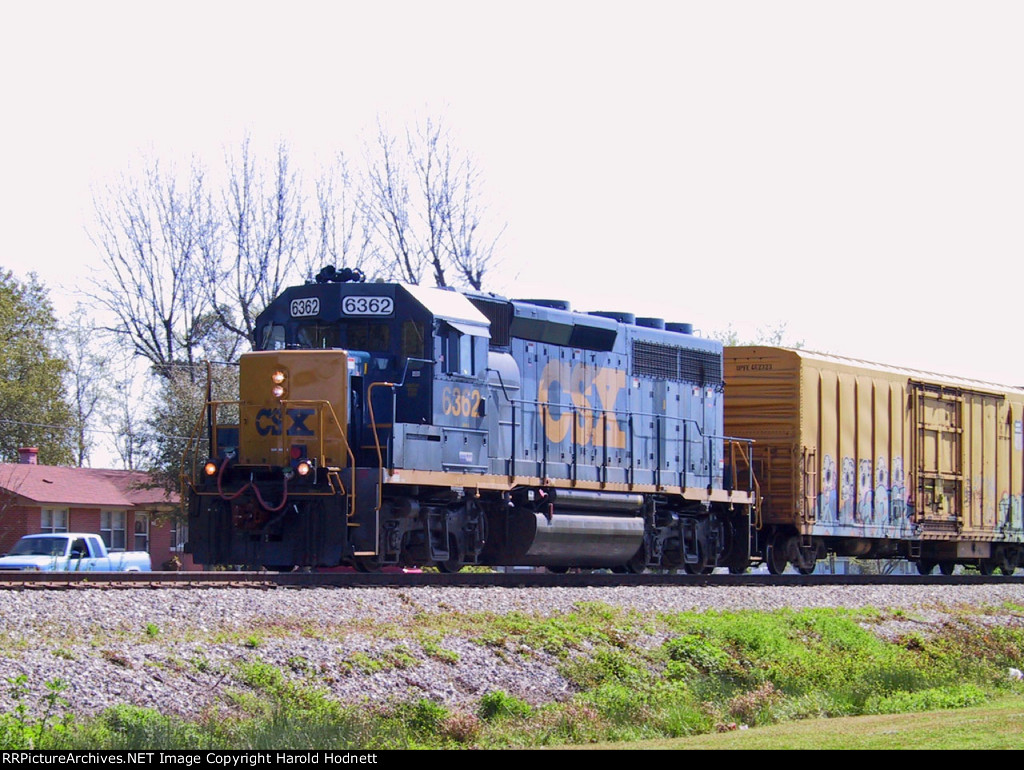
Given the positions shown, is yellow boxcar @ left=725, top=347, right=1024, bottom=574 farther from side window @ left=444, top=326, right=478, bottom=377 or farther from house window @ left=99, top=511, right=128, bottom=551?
house window @ left=99, top=511, right=128, bottom=551

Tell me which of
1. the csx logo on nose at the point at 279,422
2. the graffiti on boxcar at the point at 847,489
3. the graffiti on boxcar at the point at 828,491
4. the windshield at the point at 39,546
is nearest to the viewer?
the csx logo on nose at the point at 279,422

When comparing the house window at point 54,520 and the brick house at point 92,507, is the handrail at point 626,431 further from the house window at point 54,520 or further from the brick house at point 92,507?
the house window at point 54,520

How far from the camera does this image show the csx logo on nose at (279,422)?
1622 cm

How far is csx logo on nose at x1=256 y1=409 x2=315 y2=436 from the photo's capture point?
16219 mm

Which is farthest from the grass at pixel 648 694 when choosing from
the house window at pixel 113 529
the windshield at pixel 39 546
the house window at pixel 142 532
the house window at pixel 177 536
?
the house window at pixel 177 536

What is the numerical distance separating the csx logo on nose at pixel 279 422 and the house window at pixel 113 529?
2548 centimetres

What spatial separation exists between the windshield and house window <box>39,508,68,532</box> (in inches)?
337

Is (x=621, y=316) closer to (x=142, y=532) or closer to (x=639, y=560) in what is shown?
(x=639, y=560)

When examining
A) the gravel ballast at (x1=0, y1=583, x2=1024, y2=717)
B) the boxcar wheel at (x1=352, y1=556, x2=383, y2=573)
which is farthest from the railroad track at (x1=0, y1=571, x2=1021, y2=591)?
the gravel ballast at (x1=0, y1=583, x2=1024, y2=717)

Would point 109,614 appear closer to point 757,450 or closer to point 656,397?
point 656,397

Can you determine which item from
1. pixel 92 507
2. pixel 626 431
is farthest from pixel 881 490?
pixel 92 507

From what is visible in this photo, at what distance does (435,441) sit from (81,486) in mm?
26252

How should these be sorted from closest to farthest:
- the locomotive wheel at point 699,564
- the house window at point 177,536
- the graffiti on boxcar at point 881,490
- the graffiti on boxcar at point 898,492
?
the locomotive wheel at point 699,564, the graffiti on boxcar at point 881,490, the graffiti on boxcar at point 898,492, the house window at point 177,536
